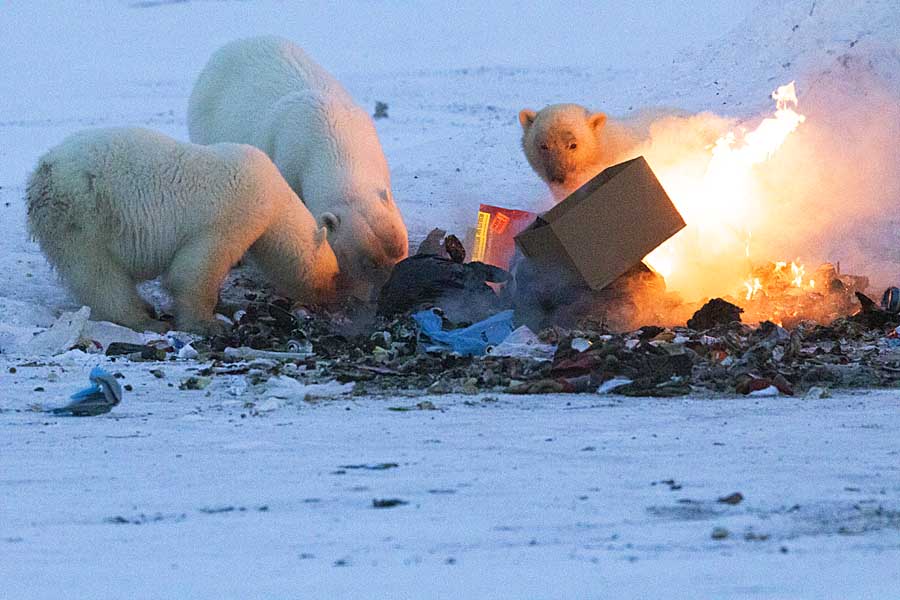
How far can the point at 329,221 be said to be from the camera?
9.27 metres

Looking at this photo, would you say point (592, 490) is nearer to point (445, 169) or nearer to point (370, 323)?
point (370, 323)

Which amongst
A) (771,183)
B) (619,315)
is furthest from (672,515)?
(771,183)

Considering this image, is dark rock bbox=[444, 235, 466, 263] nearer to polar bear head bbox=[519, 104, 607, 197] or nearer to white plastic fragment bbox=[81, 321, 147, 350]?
polar bear head bbox=[519, 104, 607, 197]

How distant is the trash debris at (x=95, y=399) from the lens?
5.23m

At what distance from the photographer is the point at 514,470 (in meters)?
4.02

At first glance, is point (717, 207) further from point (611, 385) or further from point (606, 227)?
point (611, 385)

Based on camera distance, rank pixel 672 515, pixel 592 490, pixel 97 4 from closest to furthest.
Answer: pixel 672 515, pixel 592 490, pixel 97 4

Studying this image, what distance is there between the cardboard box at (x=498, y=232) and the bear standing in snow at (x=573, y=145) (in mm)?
746

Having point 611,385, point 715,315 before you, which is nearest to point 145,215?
point 715,315

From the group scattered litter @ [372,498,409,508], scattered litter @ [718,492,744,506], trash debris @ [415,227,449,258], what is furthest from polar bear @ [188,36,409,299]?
scattered litter @ [718,492,744,506]

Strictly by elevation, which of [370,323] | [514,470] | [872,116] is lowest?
[370,323]

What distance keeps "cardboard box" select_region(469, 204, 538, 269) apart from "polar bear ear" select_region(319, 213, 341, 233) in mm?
943

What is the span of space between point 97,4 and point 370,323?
86.8ft

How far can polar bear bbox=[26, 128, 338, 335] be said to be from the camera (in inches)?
318
